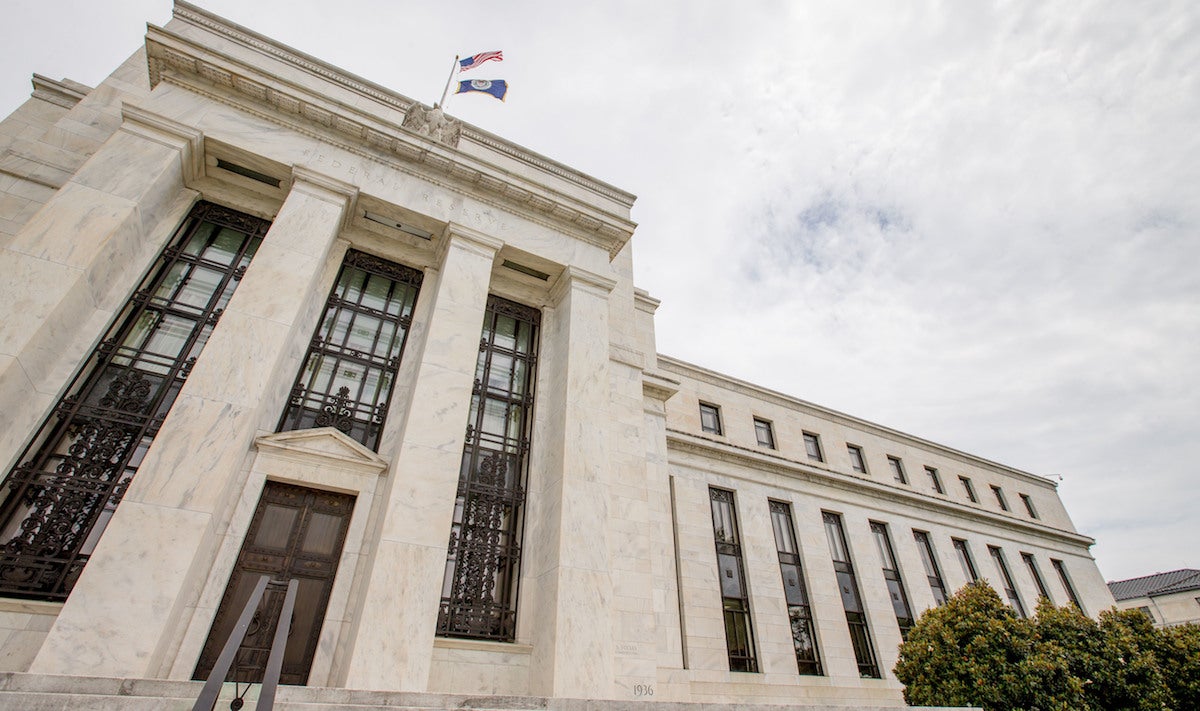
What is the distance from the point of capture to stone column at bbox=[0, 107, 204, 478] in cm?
872

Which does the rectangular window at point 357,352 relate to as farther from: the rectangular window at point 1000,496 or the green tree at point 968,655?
the rectangular window at point 1000,496

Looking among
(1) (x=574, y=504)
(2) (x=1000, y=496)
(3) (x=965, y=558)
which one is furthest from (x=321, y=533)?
(2) (x=1000, y=496)

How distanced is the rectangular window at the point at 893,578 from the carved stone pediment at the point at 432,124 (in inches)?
902

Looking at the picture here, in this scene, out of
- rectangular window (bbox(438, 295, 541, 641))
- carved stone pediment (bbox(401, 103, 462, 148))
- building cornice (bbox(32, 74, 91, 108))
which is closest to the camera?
rectangular window (bbox(438, 295, 541, 641))

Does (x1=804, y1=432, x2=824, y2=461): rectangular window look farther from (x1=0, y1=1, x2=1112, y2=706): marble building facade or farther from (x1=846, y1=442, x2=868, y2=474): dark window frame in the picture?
(x1=0, y1=1, x2=1112, y2=706): marble building facade

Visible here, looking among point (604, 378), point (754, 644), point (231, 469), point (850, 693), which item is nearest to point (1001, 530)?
point (850, 693)

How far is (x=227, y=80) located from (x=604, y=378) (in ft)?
37.0

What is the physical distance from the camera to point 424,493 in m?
10.2

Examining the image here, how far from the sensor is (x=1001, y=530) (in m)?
27.8

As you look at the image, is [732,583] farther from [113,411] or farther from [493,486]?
[113,411]

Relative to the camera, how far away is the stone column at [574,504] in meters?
10.0

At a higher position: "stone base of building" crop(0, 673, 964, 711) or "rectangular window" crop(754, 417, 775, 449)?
"rectangular window" crop(754, 417, 775, 449)

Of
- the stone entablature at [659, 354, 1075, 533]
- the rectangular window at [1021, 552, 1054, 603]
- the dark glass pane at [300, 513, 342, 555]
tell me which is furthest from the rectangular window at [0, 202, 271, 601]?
the rectangular window at [1021, 552, 1054, 603]

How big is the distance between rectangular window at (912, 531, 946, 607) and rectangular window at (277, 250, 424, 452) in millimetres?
23941
